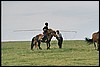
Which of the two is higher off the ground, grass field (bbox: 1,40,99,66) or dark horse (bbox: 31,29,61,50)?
dark horse (bbox: 31,29,61,50)

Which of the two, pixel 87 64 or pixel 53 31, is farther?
pixel 53 31

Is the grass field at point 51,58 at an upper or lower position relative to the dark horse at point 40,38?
lower

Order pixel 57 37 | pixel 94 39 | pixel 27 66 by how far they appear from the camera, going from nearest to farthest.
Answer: pixel 27 66
pixel 94 39
pixel 57 37

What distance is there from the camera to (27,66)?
15203 mm

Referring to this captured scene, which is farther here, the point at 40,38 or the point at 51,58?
the point at 40,38

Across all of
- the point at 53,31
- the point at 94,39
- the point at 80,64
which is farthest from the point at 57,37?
the point at 80,64

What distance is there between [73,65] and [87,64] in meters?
0.65

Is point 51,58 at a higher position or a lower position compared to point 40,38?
lower

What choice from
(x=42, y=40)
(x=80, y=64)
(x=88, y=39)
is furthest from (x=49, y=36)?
(x=80, y=64)

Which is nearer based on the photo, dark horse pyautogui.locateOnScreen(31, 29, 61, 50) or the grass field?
the grass field

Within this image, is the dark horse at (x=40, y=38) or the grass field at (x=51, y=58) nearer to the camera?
the grass field at (x=51, y=58)

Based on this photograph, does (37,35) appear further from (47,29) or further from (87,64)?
(87,64)

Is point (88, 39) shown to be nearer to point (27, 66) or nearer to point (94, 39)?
point (94, 39)

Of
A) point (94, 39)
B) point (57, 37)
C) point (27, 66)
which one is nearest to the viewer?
point (27, 66)
